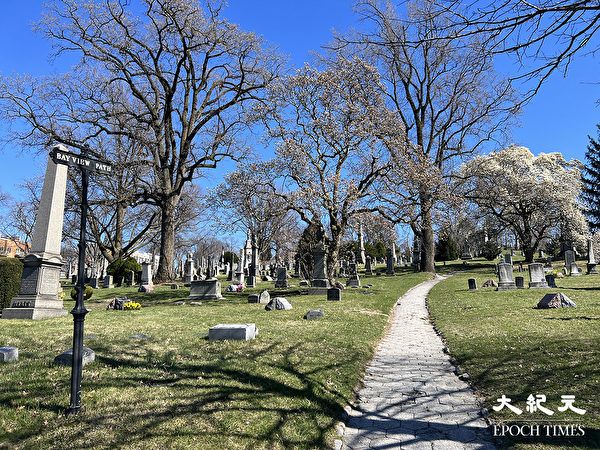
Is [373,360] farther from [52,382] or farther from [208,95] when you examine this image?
[208,95]

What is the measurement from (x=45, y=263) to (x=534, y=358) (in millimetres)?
13673

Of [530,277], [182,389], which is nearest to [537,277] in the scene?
[530,277]

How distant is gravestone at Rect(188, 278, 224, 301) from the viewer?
18.4m

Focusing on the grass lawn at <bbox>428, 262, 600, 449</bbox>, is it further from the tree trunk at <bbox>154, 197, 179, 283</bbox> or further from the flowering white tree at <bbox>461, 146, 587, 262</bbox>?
the flowering white tree at <bbox>461, 146, 587, 262</bbox>

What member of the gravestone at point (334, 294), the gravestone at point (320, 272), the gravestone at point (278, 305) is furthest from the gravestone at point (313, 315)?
the gravestone at point (320, 272)

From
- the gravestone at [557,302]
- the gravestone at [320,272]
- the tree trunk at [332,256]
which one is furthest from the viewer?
the tree trunk at [332,256]

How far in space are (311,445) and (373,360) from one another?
384 centimetres

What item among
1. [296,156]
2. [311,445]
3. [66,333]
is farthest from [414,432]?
[296,156]

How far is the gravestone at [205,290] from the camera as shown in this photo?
18359mm

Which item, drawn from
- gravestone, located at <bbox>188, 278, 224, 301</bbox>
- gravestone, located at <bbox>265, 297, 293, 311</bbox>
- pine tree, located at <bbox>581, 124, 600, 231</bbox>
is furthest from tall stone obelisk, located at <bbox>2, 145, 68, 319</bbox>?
pine tree, located at <bbox>581, 124, 600, 231</bbox>

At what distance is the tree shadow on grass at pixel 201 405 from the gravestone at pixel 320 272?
44.2ft

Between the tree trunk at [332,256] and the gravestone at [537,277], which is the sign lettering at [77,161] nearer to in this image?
the tree trunk at [332,256]

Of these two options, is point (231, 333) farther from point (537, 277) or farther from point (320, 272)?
point (537, 277)

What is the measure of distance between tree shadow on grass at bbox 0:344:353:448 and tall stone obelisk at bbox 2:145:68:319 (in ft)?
24.6
